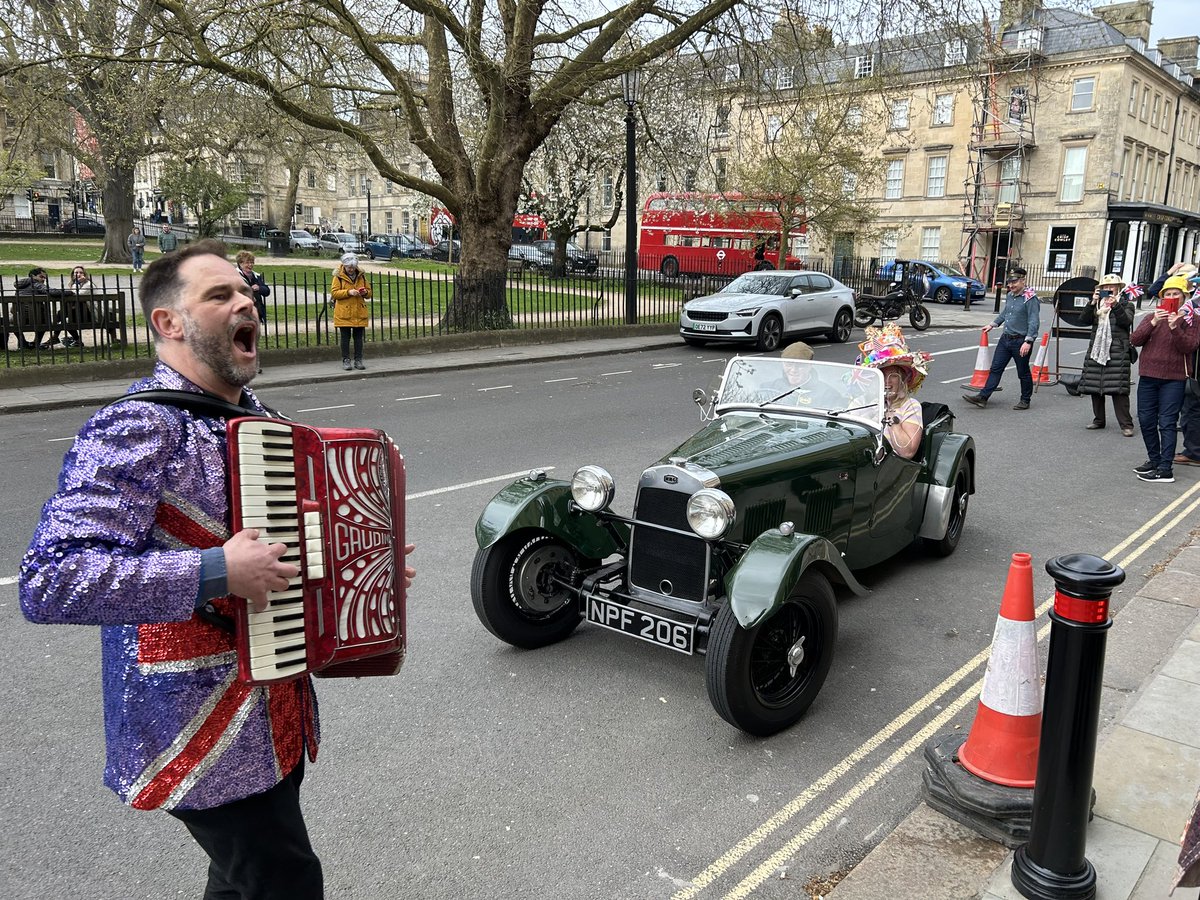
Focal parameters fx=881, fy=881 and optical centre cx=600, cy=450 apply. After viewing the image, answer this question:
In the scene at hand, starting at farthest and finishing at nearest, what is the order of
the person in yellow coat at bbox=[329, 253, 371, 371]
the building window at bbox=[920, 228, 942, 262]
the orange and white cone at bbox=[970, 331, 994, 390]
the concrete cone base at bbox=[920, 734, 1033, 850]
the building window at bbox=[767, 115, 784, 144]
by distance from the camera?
the building window at bbox=[920, 228, 942, 262] < the building window at bbox=[767, 115, 784, 144] < the person in yellow coat at bbox=[329, 253, 371, 371] < the orange and white cone at bbox=[970, 331, 994, 390] < the concrete cone base at bbox=[920, 734, 1033, 850]

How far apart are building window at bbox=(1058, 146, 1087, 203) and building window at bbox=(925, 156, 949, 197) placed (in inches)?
224

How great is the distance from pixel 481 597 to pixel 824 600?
165cm

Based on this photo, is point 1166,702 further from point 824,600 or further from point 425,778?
point 425,778

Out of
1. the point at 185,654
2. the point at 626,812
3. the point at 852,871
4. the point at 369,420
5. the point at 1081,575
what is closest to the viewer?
the point at 185,654

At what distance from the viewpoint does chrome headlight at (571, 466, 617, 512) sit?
4.40 metres

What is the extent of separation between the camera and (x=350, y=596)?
1911 mm

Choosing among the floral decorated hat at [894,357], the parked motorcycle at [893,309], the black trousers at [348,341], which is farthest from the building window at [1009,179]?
the floral decorated hat at [894,357]

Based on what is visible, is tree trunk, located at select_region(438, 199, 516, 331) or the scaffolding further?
the scaffolding

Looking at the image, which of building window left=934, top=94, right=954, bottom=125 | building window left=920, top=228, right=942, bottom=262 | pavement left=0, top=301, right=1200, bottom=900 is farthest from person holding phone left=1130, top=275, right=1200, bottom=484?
building window left=934, top=94, right=954, bottom=125

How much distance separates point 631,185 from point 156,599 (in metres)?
18.1

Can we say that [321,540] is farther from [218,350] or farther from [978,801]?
[978,801]

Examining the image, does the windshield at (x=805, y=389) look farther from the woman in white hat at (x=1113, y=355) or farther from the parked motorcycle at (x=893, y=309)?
the parked motorcycle at (x=893, y=309)

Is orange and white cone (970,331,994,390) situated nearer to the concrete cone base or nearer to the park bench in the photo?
the concrete cone base

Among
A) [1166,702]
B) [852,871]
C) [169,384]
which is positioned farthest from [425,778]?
[1166,702]
